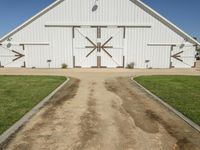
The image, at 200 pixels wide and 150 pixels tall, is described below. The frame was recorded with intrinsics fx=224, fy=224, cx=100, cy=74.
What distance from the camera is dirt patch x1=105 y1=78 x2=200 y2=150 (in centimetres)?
530

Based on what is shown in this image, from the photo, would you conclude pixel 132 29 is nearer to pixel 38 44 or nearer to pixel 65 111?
pixel 38 44

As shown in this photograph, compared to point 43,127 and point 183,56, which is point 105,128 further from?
point 183,56

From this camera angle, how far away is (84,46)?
2466 centimetres

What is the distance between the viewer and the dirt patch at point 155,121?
209 inches

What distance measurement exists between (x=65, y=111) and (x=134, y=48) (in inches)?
716

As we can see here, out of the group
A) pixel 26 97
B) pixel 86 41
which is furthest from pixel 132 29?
pixel 26 97

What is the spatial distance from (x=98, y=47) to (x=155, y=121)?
18.7 m

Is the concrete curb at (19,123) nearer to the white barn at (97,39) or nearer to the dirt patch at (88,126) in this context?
the dirt patch at (88,126)

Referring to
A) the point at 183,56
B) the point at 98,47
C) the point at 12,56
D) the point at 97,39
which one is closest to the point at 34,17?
→ the point at 12,56

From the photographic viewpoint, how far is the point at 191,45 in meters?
24.8

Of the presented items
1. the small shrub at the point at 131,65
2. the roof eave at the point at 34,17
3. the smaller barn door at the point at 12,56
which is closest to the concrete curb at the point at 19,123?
the small shrub at the point at 131,65

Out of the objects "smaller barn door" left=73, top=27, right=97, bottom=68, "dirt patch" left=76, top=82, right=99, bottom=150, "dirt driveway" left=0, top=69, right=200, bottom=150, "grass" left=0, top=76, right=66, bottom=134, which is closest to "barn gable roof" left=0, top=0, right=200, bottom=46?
"smaller barn door" left=73, top=27, right=97, bottom=68

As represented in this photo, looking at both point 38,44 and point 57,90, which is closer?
point 57,90

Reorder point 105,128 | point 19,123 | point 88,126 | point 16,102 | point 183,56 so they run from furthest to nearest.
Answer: point 183,56
point 16,102
point 19,123
point 88,126
point 105,128
